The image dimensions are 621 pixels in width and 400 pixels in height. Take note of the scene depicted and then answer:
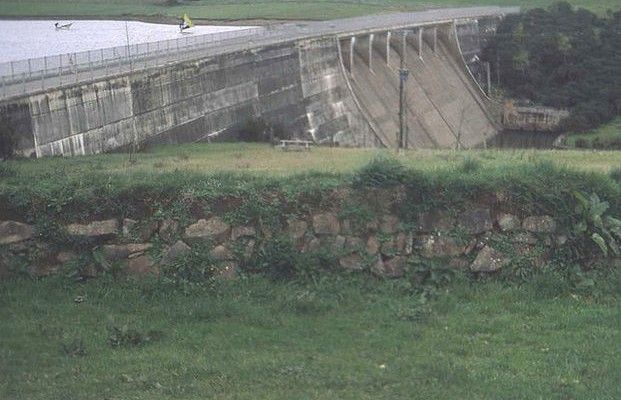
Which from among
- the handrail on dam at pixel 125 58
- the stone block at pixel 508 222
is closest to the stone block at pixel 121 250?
the stone block at pixel 508 222

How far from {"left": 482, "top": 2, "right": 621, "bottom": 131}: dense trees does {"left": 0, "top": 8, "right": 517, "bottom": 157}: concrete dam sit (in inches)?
105

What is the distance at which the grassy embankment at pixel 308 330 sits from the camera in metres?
→ 7.69

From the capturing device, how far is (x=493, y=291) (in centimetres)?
1035

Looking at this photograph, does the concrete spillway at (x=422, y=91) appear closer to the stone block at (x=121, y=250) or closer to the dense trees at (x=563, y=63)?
the dense trees at (x=563, y=63)

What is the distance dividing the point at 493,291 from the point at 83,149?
20.6 m

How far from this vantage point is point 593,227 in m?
11.1

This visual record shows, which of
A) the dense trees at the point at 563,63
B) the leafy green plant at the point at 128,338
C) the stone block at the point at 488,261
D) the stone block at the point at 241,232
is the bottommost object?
the dense trees at the point at 563,63

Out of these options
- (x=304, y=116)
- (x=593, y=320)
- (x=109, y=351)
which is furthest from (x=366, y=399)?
(x=304, y=116)

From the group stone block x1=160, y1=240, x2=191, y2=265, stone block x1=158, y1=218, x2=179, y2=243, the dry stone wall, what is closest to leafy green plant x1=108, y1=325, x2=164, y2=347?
the dry stone wall

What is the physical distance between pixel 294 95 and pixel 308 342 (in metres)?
38.8

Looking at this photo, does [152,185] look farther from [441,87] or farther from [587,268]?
[441,87]

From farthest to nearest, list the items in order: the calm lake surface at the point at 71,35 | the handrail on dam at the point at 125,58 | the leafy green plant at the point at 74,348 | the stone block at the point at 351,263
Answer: the calm lake surface at the point at 71,35
the handrail on dam at the point at 125,58
the stone block at the point at 351,263
the leafy green plant at the point at 74,348

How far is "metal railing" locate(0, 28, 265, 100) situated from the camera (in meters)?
29.8

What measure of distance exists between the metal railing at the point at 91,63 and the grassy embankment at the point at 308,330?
17464mm
